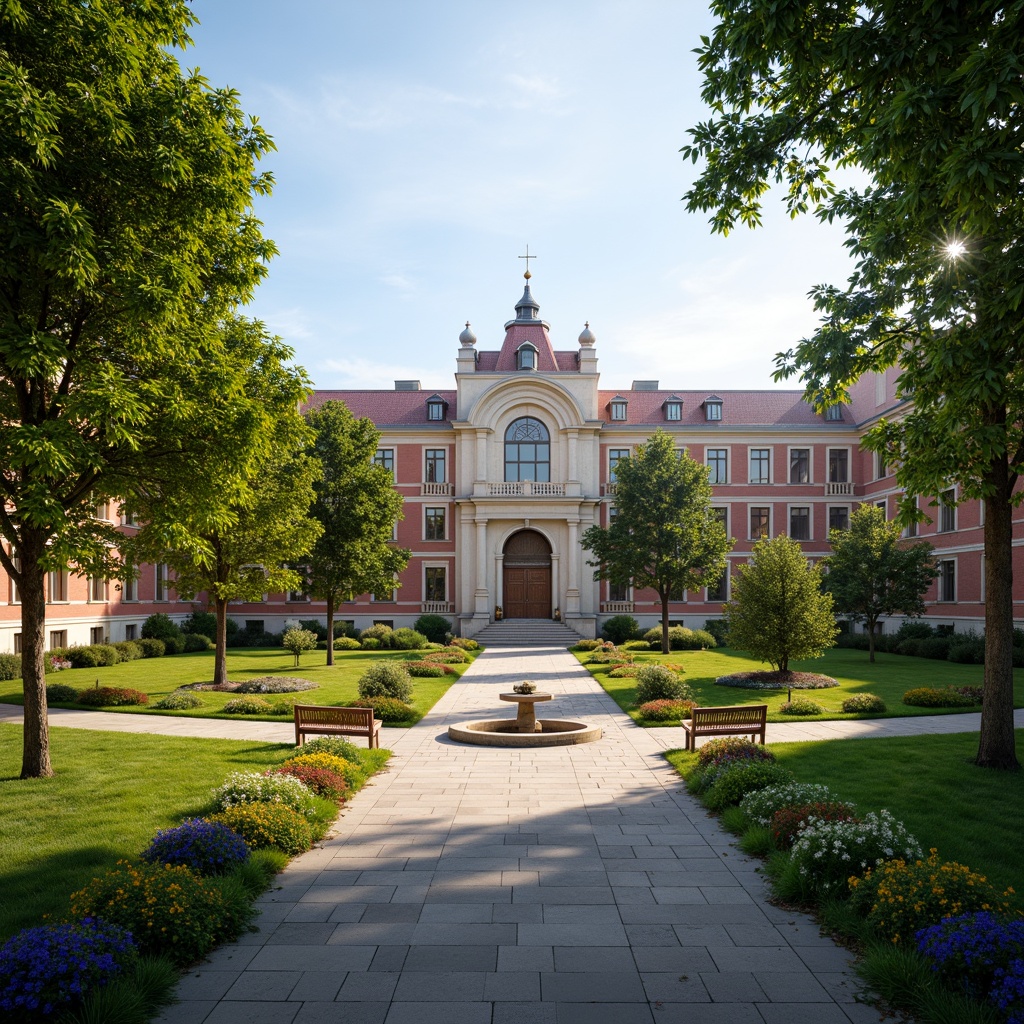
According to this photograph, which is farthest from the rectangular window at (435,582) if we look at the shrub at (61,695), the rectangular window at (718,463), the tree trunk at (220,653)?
the shrub at (61,695)

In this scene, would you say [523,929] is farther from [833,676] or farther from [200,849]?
[833,676]

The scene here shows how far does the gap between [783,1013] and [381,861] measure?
4.22m

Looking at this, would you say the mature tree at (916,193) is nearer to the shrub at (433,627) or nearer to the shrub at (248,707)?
the shrub at (248,707)

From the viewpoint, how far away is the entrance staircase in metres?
38.0

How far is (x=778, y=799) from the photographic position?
8836 mm

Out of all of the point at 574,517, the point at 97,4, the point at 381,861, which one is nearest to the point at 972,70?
the point at 381,861

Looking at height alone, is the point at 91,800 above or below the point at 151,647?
above

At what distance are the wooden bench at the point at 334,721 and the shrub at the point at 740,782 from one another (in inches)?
228

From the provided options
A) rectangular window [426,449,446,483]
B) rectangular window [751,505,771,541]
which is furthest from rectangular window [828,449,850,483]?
rectangular window [426,449,446,483]

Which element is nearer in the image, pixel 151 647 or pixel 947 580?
pixel 151 647

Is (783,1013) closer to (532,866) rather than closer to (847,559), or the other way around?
(532,866)

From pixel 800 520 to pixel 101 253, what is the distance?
4020cm

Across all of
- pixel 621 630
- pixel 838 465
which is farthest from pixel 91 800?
pixel 838 465

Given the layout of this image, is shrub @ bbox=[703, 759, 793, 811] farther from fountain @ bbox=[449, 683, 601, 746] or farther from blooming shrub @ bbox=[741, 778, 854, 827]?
fountain @ bbox=[449, 683, 601, 746]
